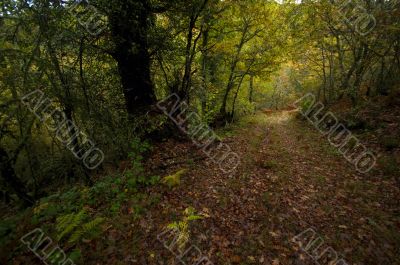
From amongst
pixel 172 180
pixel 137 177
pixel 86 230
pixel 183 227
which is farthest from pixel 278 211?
pixel 86 230

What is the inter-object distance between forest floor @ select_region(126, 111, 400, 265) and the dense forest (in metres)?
0.03

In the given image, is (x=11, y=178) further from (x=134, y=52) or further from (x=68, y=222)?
(x=134, y=52)

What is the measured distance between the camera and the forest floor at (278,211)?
13.7 ft

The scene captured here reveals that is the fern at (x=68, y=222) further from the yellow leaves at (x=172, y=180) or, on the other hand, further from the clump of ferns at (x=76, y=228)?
the yellow leaves at (x=172, y=180)

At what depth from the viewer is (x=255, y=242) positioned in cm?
445

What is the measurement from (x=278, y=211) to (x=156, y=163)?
3.73 meters

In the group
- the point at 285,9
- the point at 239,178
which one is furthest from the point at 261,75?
the point at 239,178

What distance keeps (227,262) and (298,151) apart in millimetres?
7061

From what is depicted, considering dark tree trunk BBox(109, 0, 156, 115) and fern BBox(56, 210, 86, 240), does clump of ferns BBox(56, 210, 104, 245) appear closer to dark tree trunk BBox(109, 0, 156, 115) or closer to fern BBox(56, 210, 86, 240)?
fern BBox(56, 210, 86, 240)

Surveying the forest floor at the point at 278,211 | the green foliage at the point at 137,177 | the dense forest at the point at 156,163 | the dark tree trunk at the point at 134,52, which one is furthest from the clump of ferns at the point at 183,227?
the dark tree trunk at the point at 134,52

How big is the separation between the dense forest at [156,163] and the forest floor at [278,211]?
3 centimetres

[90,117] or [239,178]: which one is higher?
[239,178]

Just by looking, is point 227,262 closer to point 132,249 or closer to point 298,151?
point 132,249

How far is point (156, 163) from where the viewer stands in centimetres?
687
